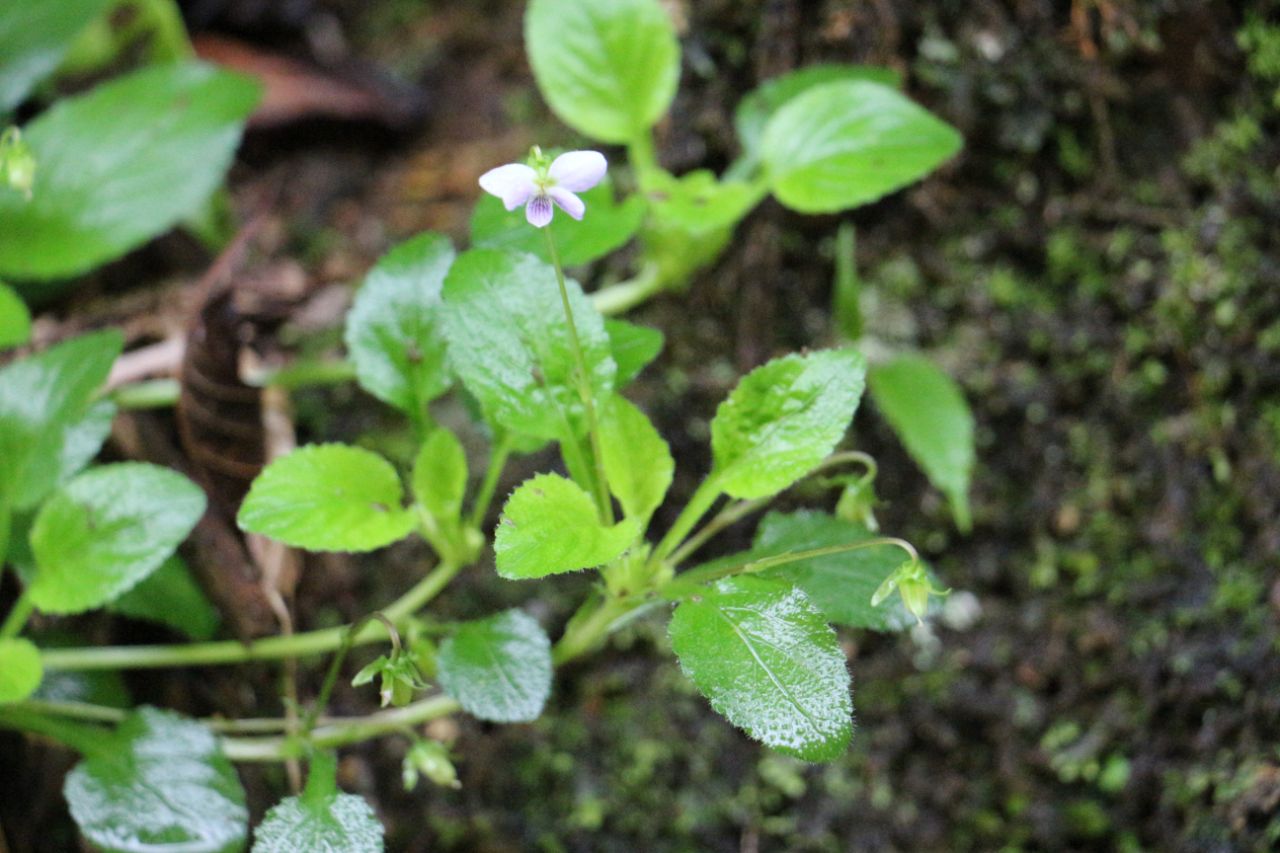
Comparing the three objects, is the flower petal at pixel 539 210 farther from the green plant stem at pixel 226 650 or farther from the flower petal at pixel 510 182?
the green plant stem at pixel 226 650

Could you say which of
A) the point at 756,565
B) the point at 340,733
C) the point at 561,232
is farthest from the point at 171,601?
the point at 756,565

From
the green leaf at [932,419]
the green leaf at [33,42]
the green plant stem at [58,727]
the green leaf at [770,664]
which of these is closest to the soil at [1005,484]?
the green leaf at [932,419]

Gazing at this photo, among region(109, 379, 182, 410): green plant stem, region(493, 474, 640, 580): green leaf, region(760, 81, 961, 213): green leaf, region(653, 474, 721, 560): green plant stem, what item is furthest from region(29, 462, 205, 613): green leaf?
region(760, 81, 961, 213): green leaf

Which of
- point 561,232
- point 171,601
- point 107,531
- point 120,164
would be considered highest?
point 120,164

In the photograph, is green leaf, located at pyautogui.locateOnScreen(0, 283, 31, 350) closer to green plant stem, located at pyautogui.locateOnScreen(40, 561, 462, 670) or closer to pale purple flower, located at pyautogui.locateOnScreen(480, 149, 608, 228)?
green plant stem, located at pyautogui.locateOnScreen(40, 561, 462, 670)

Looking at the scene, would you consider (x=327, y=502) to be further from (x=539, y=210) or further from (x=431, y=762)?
(x=539, y=210)

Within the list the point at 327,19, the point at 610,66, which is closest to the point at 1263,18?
the point at 610,66
